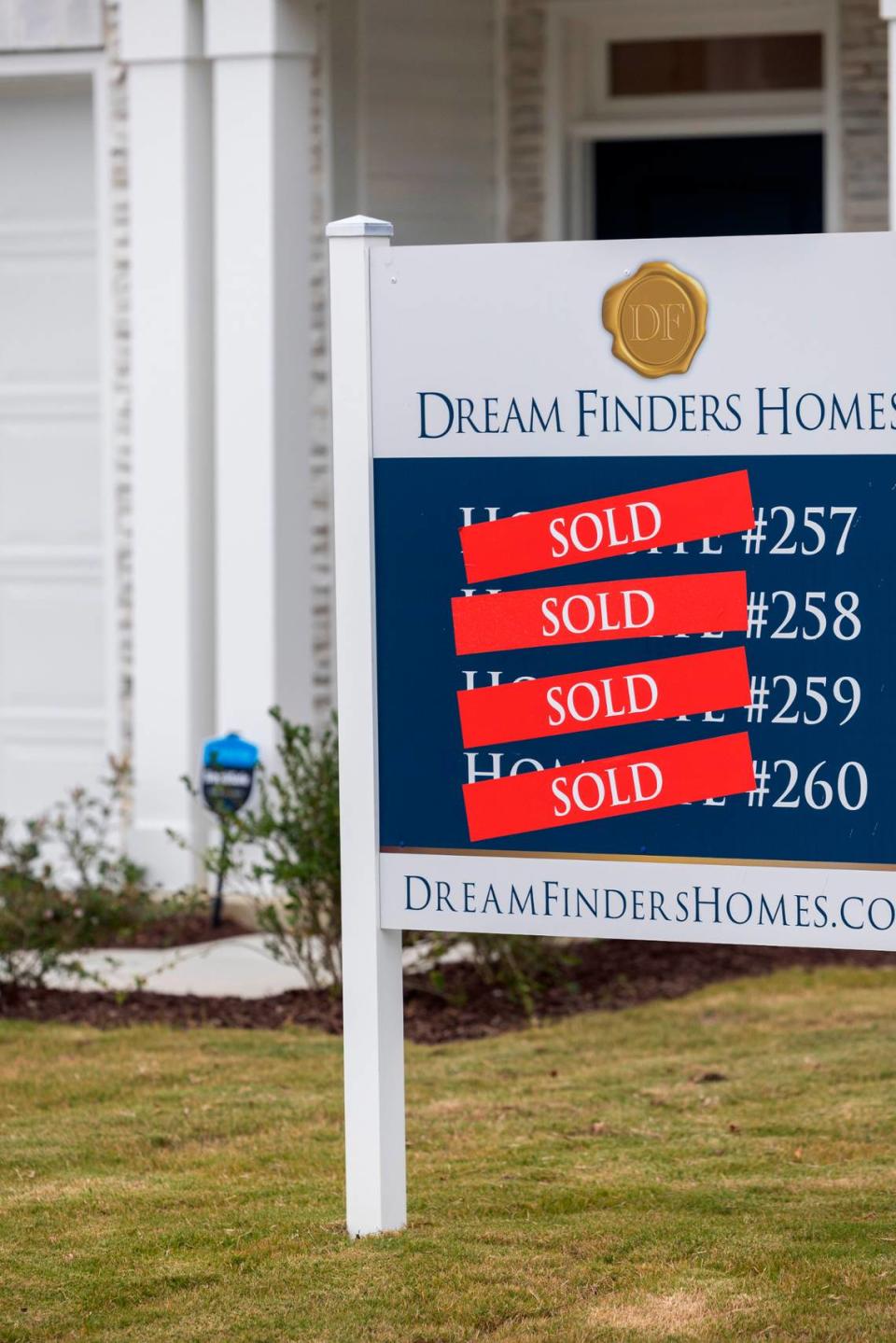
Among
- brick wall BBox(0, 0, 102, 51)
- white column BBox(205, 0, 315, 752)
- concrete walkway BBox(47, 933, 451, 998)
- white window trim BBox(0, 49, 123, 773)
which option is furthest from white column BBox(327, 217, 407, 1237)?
brick wall BBox(0, 0, 102, 51)

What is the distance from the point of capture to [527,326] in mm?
3885

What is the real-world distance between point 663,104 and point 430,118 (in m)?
1.11

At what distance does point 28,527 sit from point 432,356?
4.99 m

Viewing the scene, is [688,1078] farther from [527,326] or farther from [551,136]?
[551,136]

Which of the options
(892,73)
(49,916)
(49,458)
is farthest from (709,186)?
(49,916)

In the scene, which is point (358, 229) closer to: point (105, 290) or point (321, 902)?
point (321, 902)

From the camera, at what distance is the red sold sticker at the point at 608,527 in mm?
3775

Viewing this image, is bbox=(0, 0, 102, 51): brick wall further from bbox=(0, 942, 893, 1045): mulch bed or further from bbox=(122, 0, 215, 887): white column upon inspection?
bbox=(0, 942, 893, 1045): mulch bed

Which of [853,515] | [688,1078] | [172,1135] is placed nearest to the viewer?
[853,515]

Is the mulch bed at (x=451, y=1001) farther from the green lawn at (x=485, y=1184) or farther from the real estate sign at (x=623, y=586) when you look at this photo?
the real estate sign at (x=623, y=586)

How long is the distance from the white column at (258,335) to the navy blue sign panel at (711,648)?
3867 millimetres

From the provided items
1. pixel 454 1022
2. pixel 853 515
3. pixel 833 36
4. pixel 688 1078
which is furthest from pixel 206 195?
pixel 853 515

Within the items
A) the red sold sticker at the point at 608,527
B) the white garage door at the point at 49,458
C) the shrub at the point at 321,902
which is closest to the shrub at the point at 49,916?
the shrub at the point at 321,902

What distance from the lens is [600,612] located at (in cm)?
386
